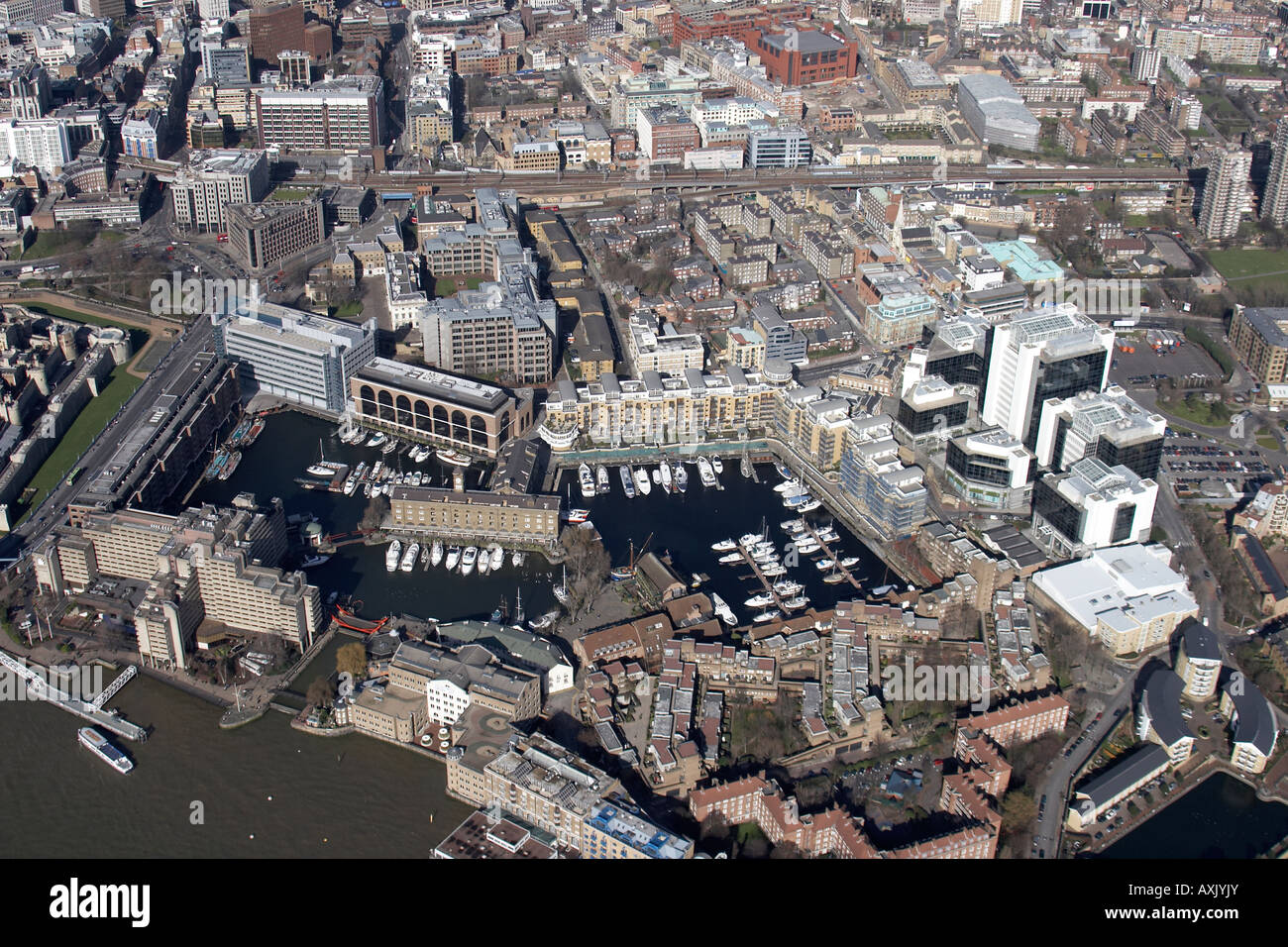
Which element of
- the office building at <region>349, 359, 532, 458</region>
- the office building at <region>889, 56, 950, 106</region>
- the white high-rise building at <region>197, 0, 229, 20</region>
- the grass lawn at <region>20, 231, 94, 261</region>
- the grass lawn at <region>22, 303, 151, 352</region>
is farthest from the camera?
the white high-rise building at <region>197, 0, 229, 20</region>

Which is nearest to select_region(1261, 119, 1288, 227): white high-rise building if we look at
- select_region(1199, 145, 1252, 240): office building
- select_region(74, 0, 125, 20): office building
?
select_region(1199, 145, 1252, 240): office building

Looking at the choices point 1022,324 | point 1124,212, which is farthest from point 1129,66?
point 1022,324

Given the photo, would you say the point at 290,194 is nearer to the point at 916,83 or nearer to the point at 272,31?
the point at 272,31

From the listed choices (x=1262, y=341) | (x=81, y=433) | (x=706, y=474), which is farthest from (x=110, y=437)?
(x=1262, y=341)

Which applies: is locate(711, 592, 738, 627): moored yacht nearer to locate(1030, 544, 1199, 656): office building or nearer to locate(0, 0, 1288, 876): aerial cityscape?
locate(0, 0, 1288, 876): aerial cityscape

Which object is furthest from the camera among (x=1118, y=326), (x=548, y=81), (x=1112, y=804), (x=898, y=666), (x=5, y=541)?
(x=548, y=81)

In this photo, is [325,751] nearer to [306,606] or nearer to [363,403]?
[306,606]
